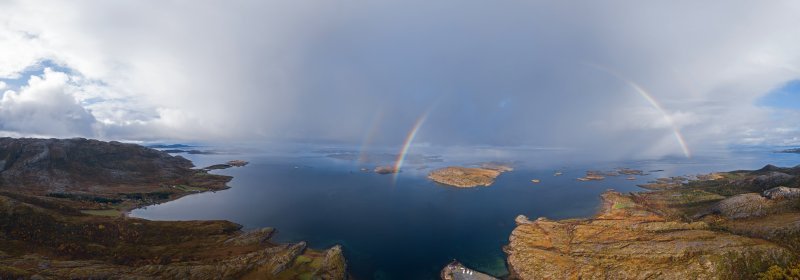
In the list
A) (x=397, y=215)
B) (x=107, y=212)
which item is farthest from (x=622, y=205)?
(x=107, y=212)

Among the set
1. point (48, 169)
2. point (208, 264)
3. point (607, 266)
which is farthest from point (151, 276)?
point (48, 169)

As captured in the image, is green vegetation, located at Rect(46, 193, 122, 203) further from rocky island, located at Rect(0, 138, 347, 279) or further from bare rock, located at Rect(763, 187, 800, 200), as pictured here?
bare rock, located at Rect(763, 187, 800, 200)

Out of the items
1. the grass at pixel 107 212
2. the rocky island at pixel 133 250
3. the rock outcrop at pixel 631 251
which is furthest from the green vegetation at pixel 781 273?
the grass at pixel 107 212

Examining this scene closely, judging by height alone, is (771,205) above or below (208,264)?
above

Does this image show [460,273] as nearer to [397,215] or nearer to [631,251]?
[631,251]

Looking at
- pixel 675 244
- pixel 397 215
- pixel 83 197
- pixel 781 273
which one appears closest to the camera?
pixel 781 273

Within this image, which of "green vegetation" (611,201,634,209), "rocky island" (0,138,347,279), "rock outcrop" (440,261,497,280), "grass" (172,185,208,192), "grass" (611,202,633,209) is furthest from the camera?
"grass" (172,185,208,192)

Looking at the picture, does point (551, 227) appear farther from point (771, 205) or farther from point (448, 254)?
point (771, 205)

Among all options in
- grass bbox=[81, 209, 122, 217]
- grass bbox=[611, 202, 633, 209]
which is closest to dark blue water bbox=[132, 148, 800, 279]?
grass bbox=[81, 209, 122, 217]
